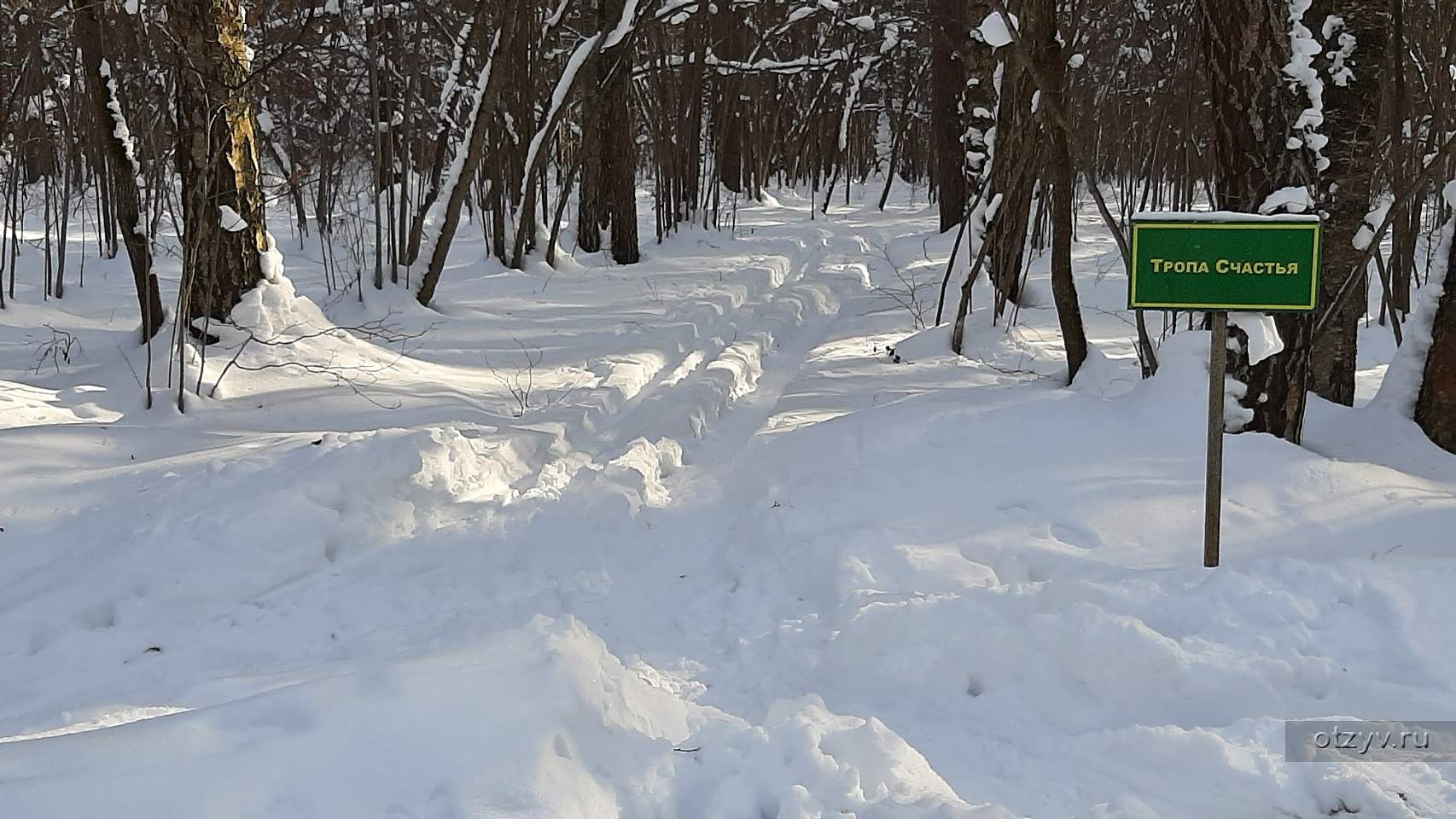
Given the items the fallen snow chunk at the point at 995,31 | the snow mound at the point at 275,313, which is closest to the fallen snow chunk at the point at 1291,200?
the fallen snow chunk at the point at 995,31

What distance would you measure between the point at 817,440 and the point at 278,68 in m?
8.60

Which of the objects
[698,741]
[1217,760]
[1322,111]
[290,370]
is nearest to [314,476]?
[290,370]

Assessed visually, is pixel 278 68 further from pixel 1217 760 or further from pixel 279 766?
pixel 1217 760

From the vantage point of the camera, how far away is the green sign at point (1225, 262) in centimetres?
347

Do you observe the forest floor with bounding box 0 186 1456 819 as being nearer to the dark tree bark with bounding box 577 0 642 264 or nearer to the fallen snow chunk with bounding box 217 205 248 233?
the fallen snow chunk with bounding box 217 205 248 233

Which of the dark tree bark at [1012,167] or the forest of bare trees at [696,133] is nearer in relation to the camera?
the forest of bare trees at [696,133]

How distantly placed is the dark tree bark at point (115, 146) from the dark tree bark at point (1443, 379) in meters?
7.05

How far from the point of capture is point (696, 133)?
17.6 metres

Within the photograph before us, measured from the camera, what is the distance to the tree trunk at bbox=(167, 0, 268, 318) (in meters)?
6.76

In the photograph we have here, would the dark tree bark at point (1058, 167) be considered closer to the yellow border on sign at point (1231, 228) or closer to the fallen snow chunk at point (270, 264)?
the yellow border on sign at point (1231, 228)

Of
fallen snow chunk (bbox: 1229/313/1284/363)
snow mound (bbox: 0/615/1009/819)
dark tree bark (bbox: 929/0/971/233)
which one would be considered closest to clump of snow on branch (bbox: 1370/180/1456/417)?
fallen snow chunk (bbox: 1229/313/1284/363)

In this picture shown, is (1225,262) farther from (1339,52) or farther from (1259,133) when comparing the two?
(1339,52)

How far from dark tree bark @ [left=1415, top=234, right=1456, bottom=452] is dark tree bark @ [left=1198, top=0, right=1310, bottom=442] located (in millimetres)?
818

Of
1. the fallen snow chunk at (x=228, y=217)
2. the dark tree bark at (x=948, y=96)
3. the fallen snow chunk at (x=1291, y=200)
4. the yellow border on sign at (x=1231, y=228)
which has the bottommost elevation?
the yellow border on sign at (x=1231, y=228)
